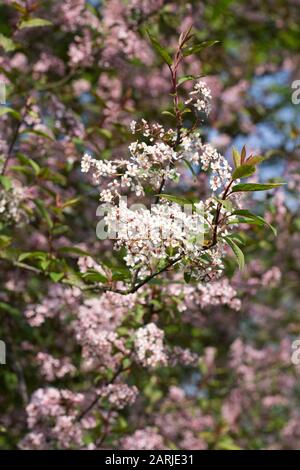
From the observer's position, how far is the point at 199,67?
4.63 metres

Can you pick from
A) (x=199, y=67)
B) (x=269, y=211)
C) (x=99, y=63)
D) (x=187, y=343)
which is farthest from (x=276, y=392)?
(x=99, y=63)

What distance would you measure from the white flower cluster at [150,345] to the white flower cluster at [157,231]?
0.69 m

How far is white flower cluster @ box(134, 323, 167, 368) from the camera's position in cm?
257

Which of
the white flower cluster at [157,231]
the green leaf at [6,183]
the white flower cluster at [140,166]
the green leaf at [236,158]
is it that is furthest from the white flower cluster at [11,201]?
the green leaf at [236,158]

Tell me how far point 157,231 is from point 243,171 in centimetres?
29

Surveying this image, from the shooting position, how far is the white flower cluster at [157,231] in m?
1.89

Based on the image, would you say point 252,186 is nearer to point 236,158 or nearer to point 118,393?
point 236,158

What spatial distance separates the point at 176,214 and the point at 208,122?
123 inches

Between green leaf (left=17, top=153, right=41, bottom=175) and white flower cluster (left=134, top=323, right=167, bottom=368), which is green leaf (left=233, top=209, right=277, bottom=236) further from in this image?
green leaf (left=17, top=153, right=41, bottom=175)

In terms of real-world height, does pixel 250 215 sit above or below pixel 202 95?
below

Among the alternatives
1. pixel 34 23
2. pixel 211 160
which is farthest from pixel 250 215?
pixel 34 23

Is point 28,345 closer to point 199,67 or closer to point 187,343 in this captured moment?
point 187,343

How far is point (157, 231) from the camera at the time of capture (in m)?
1.90

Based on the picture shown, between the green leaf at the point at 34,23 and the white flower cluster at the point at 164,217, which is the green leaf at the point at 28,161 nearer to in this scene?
the green leaf at the point at 34,23
